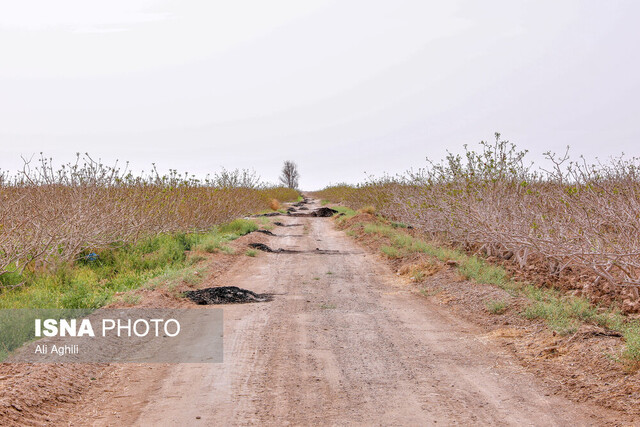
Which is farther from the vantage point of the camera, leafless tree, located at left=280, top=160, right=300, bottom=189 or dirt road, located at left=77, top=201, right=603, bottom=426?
leafless tree, located at left=280, top=160, right=300, bottom=189

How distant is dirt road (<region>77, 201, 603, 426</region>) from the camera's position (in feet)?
15.6

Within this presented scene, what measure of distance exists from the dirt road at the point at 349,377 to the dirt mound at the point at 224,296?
1.78ft

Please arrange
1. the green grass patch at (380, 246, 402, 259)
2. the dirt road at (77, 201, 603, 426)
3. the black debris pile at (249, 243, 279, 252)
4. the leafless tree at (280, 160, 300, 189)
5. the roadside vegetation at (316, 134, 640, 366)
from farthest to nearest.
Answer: the leafless tree at (280, 160, 300, 189) < the black debris pile at (249, 243, 279, 252) < the green grass patch at (380, 246, 402, 259) < the roadside vegetation at (316, 134, 640, 366) < the dirt road at (77, 201, 603, 426)

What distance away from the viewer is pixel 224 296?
33.8 feet

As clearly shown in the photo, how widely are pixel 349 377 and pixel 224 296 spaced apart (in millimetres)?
5064

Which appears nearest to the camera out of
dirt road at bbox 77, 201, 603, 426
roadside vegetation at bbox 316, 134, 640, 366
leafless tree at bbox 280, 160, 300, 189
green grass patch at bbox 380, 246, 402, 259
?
dirt road at bbox 77, 201, 603, 426

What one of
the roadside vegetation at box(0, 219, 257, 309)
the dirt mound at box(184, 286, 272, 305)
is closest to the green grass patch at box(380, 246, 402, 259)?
the roadside vegetation at box(0, 219, 257, 309)

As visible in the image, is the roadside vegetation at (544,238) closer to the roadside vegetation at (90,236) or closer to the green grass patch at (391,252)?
the green grass patch at (391,252)

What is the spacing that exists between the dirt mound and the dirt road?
1.78ft

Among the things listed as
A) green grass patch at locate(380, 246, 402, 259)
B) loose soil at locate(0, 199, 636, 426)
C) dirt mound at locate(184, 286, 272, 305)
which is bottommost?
loose soil at locate(0, 199, 636, 426)

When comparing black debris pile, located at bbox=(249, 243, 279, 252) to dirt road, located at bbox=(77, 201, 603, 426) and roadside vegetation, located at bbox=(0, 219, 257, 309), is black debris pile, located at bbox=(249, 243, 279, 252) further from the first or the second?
dirt road, located at bbox=(77, 201, 603, 426)

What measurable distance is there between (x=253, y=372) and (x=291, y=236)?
1677 centimetres

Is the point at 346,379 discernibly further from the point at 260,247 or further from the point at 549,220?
the point at 260,247

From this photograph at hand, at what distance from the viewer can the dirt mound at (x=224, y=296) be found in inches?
395
